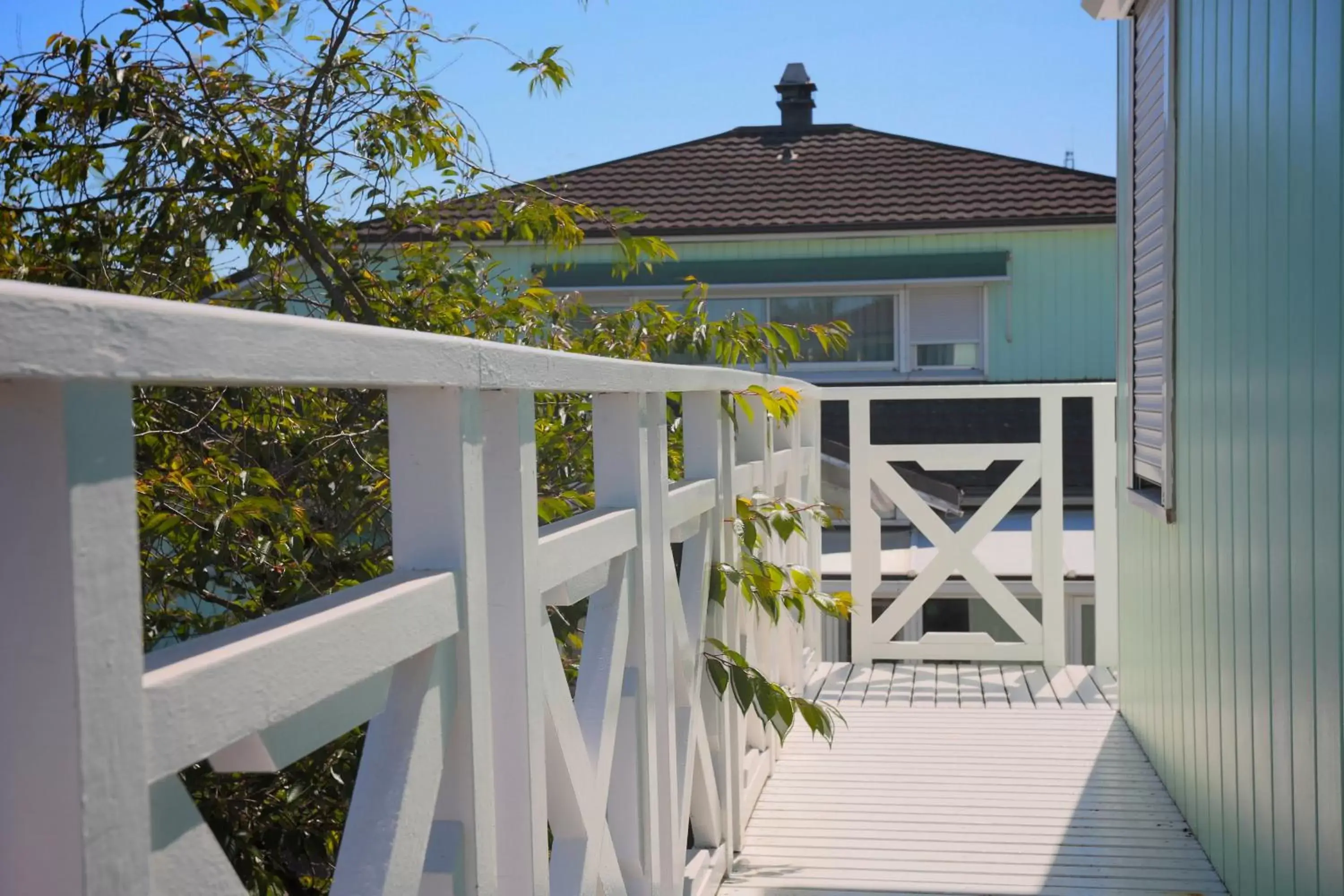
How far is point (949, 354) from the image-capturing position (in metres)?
14.0

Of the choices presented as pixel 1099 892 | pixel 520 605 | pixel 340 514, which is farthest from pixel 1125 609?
pixel 520 605

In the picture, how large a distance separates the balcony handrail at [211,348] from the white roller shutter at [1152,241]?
3.05 m

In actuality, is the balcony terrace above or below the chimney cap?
below

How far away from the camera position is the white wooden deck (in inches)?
144

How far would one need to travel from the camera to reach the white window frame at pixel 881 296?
13695 mm

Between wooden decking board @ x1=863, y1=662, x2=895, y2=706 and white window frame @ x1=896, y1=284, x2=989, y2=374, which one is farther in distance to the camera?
white window frame @ x1=896, y1=284, x2=989, y2=374

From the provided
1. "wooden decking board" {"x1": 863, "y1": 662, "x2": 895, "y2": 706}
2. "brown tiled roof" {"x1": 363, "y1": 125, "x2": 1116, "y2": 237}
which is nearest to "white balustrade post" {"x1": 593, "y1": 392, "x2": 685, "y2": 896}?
"wooden decking board" {"x1": 863, "y1": 662, "x2": 895, "y2": 706}

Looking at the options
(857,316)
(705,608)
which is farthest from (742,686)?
(857,316)

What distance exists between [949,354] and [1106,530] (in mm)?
7773

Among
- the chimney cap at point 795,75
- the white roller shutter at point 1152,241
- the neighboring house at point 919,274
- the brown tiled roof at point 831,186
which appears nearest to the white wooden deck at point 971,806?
the white roller shutter at point 1152,241

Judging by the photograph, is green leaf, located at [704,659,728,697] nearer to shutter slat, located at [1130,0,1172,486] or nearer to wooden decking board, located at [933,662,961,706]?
shutter slat, located at [1130,0,1172,486]

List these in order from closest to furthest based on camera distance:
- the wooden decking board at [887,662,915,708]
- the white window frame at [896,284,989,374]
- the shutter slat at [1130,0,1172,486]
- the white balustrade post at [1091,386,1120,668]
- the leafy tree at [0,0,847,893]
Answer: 1. the leafy tree at [0,0,847,893]
2. the shutter slat at [1130,0,1172,486]
3. the wooden decking board at [887,662,915,708]
4. the white balustrade post at [1091,386,1120,668]
5. the white window frame at [896,284,989,374]

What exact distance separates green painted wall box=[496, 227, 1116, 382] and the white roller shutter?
29.8ft

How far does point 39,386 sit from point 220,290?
2945mm
